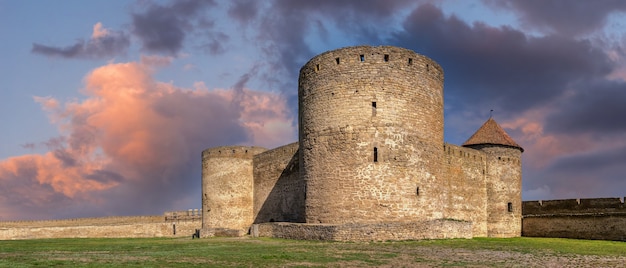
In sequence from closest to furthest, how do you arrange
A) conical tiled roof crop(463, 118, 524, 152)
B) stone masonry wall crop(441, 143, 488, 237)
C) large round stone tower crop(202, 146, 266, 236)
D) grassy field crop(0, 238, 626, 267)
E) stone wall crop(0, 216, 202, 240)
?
grassy field crop(0, 238, 626, 267)
stone masonry wall crop(441, 143, 488, 237)
conical tiled roof crop(463, 118, 524, 152)
large round stone tower crop(202, 146, 266, 236)
stone wall crop(0, 216, 202, 240)

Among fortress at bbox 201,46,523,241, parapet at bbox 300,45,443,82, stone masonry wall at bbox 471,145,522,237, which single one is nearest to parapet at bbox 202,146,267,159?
fortress at bbox 201,46,523,241

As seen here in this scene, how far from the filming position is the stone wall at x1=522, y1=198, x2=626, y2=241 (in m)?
30.6

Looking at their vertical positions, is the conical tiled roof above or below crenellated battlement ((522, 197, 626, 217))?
above

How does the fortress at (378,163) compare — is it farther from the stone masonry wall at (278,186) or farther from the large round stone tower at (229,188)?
→ the large round stone tower at (229,188)

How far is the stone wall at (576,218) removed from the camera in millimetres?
30578

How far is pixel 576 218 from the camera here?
32.2 meters

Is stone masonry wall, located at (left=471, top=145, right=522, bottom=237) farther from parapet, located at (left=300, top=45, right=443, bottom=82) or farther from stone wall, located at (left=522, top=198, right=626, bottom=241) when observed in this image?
parapet, located at (left=300, top=45, right=443, bottom=82)

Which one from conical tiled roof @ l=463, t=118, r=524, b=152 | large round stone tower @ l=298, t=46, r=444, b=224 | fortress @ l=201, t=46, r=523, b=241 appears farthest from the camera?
conical tiled roof @ l=463, t=118, r=524, b=152

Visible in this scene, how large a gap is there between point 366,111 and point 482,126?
1405 centimetres

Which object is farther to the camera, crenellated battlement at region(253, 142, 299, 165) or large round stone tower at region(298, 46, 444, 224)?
crenellated battlement at region(253, 142, 299, 165)

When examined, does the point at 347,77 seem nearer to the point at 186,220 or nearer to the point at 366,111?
the point at 366,111

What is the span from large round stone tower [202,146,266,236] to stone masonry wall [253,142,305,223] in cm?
58

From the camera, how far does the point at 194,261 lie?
46.7ft

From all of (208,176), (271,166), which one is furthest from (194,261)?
(208,176)
